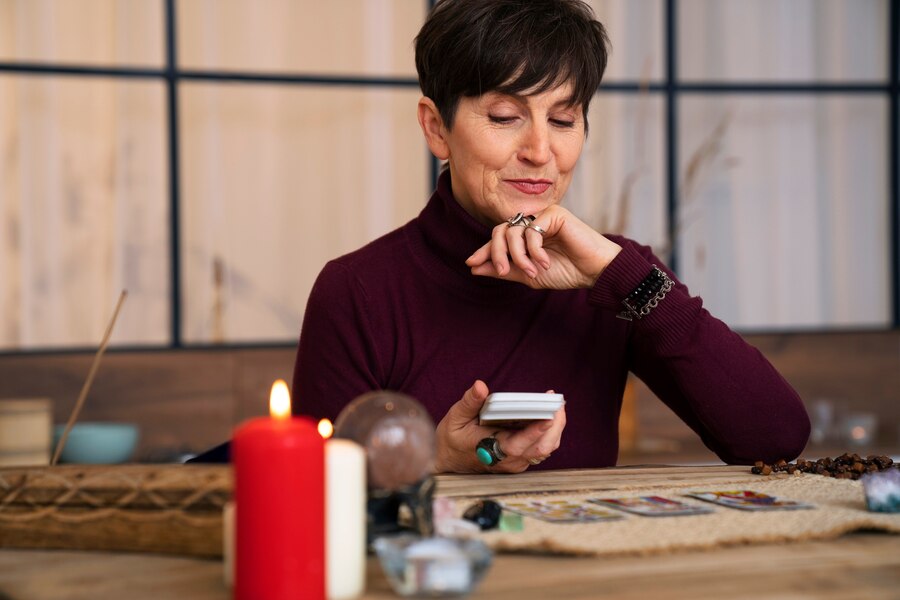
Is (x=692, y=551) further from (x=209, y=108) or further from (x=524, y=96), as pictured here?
(x=209, y=108)

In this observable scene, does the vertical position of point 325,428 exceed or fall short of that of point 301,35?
it falls short

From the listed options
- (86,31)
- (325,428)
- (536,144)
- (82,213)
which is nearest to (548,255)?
(536,144)

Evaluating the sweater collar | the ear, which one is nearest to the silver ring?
the sweater collar

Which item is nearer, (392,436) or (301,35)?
(392,436)

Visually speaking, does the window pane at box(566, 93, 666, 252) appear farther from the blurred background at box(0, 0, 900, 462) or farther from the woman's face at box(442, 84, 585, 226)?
the woman's face at box(442, 84, 585, 226)

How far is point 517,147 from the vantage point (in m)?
1.85

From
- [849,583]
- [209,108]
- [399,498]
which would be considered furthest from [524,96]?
[209,108]

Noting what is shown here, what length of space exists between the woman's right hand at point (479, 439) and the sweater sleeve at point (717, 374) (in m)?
0.28

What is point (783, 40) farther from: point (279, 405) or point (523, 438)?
point (279, 405)

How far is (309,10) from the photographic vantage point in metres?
4.09

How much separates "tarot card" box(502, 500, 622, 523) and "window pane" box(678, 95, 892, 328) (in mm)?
3187

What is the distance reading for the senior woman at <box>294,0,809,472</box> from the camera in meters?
1.76

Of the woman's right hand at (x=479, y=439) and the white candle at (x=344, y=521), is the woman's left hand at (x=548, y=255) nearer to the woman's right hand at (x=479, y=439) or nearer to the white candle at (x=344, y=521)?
the woman's right hand at (x=479, y=439)

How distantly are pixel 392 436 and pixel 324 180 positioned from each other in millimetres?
3119
